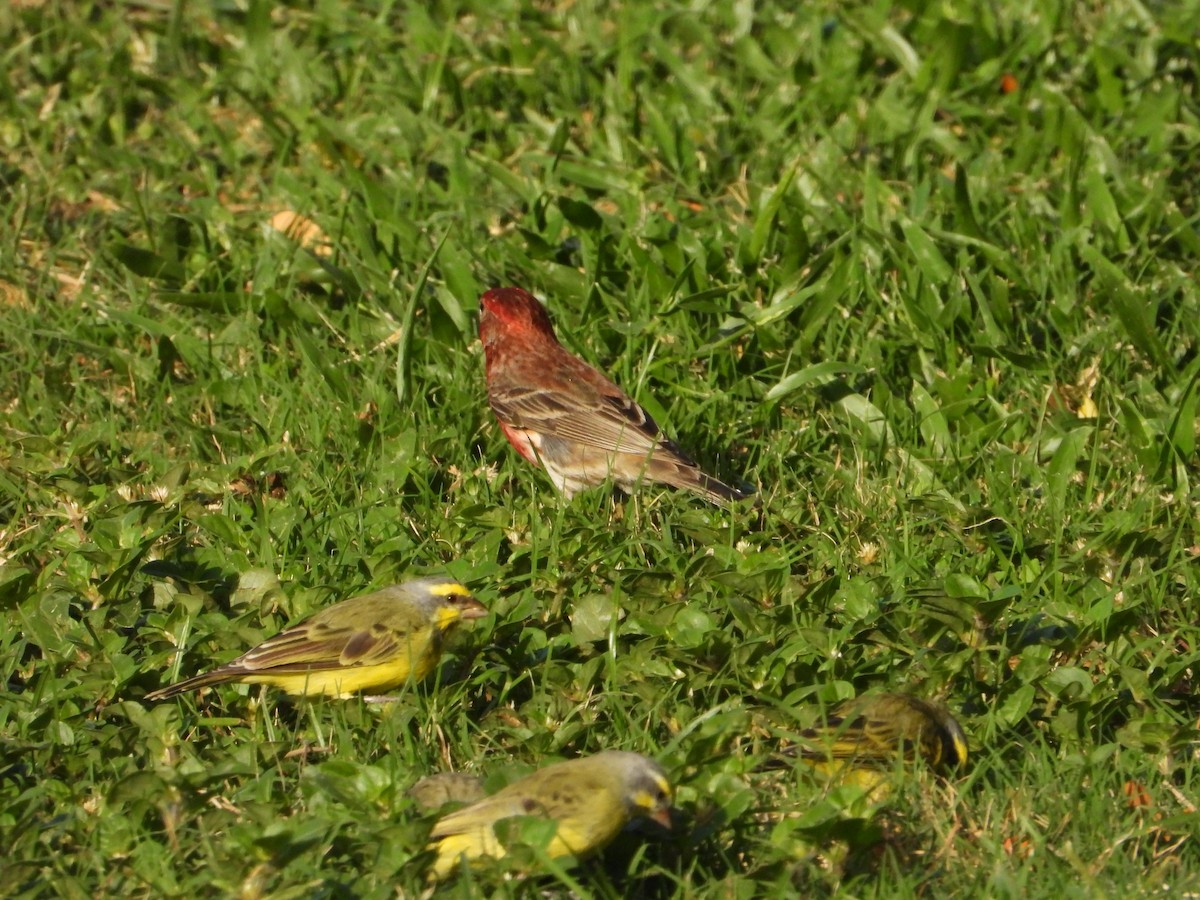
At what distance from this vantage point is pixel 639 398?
771 cm

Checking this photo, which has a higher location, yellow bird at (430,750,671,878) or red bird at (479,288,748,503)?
yellow bird at (430,750,671,878)

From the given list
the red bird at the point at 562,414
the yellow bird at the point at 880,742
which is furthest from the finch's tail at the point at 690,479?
the yellow bird at the point at 880,742

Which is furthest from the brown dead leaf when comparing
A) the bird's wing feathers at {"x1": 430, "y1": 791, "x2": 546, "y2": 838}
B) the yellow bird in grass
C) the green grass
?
the bird's wing feathers at {"x1": 430, "y1": 791, "x2": 546, "y2": 838}

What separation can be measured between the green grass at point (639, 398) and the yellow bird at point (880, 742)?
0.10m

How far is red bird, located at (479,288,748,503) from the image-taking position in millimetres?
7047

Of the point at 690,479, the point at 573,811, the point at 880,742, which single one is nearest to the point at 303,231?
the point at 690,479

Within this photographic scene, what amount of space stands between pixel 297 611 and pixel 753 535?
1.79m

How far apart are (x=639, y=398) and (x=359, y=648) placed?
2577 mm

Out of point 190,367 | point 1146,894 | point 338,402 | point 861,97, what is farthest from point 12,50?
point 1146,894

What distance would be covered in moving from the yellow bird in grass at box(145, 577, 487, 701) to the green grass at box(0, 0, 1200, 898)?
0.11 meters

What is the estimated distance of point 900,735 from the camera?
16.7 ft

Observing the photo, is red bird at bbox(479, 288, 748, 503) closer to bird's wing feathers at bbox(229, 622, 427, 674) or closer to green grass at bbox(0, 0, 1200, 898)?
green grass at bbox(0, 0, 1200, 898)

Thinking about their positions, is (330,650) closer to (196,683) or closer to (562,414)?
(196,683)

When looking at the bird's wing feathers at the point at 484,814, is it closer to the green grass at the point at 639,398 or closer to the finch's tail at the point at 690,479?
the green grass at the point at 639,398
